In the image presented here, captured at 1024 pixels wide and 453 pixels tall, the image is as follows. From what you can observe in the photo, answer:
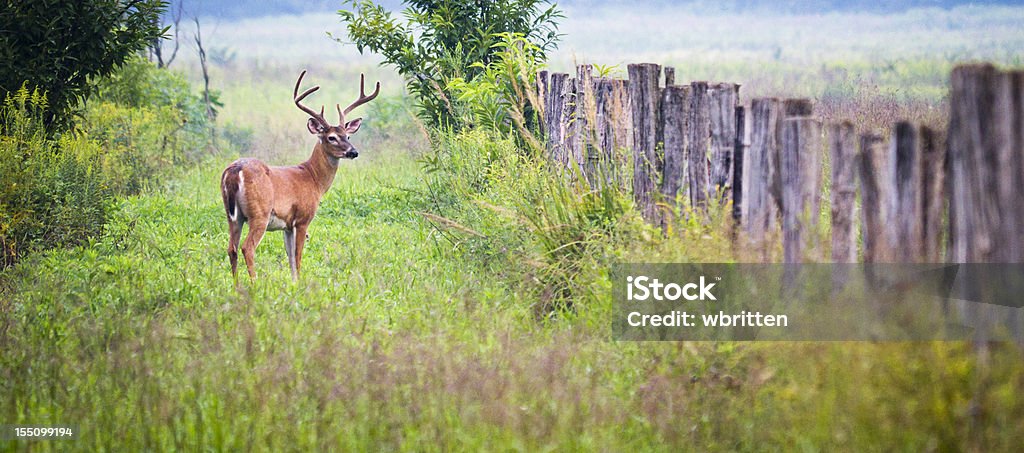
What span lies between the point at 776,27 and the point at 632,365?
32875 mm

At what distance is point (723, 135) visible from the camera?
648 centimetres

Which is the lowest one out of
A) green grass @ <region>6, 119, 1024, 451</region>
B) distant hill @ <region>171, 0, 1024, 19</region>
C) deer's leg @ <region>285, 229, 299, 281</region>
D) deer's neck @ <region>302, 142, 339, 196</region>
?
green grass @ <region>6, 119, 1024, 451</region>

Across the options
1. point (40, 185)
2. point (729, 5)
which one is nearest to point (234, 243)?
point (40, 185)

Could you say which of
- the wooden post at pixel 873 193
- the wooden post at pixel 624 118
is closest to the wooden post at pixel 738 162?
the wooden post at pixel 873 193

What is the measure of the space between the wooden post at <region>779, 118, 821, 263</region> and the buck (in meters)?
4.89

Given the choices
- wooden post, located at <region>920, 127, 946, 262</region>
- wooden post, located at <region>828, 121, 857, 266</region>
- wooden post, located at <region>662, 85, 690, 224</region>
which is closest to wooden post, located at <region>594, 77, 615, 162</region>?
wooden post, located at <region>662, 85, 690, 224</region>

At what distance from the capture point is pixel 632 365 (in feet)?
18.6

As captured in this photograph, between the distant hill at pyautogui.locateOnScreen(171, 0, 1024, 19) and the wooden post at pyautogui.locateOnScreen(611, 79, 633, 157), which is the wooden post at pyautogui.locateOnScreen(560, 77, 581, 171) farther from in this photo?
the distant hill at pyautogui.locateOnScreen(171, 0, 1024, 19)

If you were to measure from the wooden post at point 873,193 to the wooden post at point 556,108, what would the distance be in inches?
207

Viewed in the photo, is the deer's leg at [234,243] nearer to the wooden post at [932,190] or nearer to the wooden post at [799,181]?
the wooden post at [799,181]

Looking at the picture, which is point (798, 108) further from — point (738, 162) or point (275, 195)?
point (275, 195)

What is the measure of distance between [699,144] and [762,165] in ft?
2.77

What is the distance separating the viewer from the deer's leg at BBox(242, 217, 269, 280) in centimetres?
907

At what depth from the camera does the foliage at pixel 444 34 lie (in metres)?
14.8
